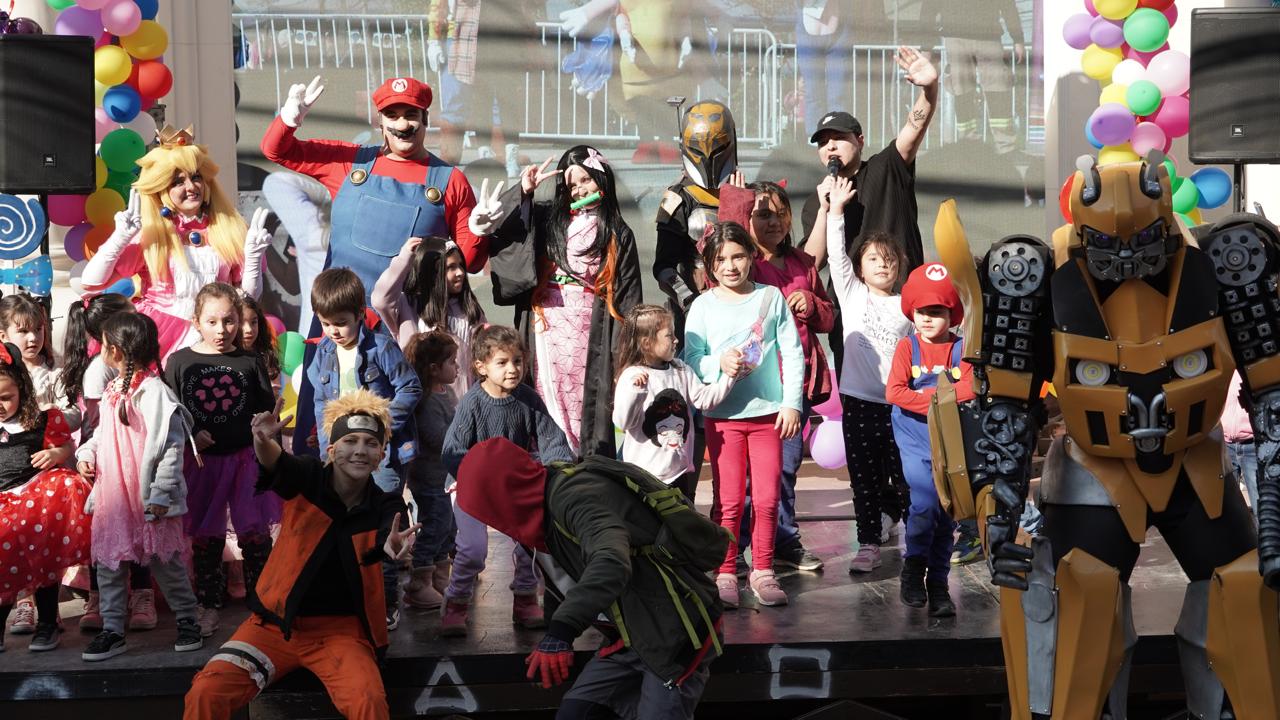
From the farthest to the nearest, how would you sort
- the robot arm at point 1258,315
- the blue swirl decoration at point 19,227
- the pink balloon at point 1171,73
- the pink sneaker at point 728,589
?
1. the pink balloon at point 1171,73
2. the blue swirl decoration at point 19,227
3. the pink sneaker at point 728,589
4. the robot arm at point 1258,315

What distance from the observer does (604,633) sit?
391cm

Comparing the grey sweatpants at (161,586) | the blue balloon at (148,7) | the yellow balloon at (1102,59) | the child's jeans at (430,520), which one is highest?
the blue balloon at (148,7)

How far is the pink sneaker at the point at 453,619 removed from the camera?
460cm

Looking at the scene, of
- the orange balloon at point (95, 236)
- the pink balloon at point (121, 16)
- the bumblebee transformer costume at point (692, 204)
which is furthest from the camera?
the pink balloon at point (121, 16)

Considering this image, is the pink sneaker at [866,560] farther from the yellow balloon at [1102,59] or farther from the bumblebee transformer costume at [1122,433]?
the yellow balloon at [1102,59]

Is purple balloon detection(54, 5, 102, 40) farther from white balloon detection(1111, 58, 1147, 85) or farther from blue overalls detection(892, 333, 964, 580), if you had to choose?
white balloon detection(1111, 58, 1147, 85)

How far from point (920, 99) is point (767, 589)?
2287 millimetres

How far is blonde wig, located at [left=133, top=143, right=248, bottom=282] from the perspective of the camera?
17.5 ft

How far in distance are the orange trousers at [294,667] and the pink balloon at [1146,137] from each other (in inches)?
189

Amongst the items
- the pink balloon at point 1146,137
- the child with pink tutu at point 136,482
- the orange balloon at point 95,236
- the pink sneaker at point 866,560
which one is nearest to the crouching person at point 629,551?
the child with pink tutu at point 136,482

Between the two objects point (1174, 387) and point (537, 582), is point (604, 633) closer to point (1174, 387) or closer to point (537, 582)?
point (537, 582)

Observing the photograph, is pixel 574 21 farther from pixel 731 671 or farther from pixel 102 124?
pixel 731 671

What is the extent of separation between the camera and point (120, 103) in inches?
272

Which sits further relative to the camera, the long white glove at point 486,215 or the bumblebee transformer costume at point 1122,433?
the long white glove at point 486,215
